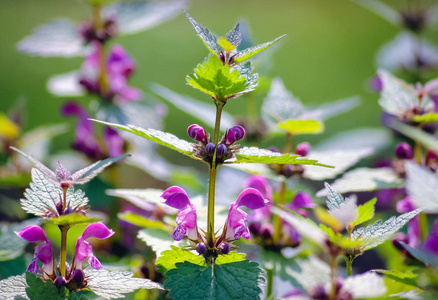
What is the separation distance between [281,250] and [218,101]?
25.0 inches

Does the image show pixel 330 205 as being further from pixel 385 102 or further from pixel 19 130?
pixel 19 130

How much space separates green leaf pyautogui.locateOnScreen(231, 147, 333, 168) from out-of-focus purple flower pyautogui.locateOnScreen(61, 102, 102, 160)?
1.19 metres

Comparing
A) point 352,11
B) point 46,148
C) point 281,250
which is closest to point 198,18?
point 352,11

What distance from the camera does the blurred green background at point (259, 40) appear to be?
552cm

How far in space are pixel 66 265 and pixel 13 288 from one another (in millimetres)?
146

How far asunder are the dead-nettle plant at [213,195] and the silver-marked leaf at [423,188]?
0.18 metres

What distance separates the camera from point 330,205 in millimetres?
1036

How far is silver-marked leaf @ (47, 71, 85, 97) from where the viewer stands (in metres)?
2.17

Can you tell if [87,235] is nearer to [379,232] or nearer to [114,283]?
[114,283]

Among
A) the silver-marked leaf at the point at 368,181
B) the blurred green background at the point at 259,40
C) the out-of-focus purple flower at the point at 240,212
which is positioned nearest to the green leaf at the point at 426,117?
the silver-marked leaf at the point at 368,181

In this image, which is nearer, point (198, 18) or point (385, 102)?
point (385, 102)

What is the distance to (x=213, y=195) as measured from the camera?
1.13 meters

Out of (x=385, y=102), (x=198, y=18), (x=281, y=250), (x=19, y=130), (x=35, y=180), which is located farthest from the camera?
(x=198, y=18)

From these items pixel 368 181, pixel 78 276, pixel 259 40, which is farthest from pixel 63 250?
pixel 259 40
